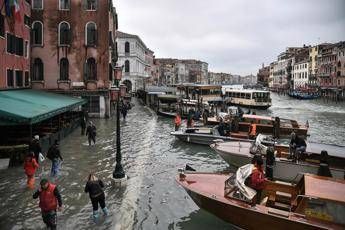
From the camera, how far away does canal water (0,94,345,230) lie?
12406mm

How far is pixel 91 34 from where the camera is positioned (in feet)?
126

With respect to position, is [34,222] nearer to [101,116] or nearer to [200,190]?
[200,190]

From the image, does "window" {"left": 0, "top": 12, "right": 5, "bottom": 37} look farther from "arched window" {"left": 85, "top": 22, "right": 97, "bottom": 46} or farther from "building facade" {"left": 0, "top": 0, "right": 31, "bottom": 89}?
"arched window" {"left": 85, "top": 22, "right": 97, "bottom": 46}

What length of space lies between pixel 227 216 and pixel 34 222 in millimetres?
5535

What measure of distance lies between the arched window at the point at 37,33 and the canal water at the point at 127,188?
514 inches

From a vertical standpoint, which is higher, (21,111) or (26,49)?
(26,49)

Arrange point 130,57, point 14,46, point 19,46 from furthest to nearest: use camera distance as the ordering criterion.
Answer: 1. point 130,57
2. point 19,46
3. point 14,46

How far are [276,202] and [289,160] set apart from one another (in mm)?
5265

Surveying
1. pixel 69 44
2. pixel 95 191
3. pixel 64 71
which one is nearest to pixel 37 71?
pixel 64 71

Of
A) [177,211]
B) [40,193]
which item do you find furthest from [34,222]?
[177,211]

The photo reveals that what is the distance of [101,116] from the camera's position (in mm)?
39656

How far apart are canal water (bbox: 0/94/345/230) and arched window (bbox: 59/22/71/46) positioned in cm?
1242

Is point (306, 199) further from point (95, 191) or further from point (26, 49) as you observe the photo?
point (26, 49)

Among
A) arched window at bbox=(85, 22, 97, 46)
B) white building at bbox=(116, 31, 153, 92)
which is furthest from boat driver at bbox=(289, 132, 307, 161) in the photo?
white building at bbox=(116, 31, 153, 92)
